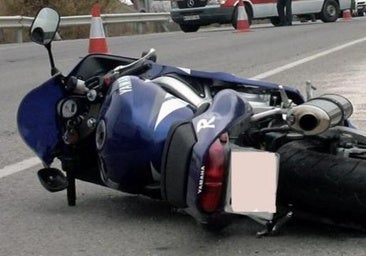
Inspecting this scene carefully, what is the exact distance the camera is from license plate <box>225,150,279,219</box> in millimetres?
3420

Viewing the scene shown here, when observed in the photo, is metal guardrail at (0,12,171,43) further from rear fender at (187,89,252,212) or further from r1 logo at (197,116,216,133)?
r1 logo at (197,116,216,133)

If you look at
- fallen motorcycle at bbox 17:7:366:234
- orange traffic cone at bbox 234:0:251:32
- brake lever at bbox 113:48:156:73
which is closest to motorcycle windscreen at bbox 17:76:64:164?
fallen motorcycle at bbox 17:7:366:234

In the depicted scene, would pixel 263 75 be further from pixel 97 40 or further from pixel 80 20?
pixel 80 20

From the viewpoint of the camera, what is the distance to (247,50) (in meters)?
15.1

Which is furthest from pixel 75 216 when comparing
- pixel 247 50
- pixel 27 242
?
pixel 247 50

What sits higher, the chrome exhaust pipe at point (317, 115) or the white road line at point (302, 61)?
the chrome exhaust pipe at point (317, 115)

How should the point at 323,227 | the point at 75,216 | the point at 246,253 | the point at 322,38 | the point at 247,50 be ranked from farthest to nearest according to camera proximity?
the point at 322,38, the point at 247,50, the point at 75,216, the point at 323,227, the point at 246,253

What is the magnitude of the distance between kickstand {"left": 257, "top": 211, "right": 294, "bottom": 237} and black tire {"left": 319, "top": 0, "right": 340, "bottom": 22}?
22.2 m

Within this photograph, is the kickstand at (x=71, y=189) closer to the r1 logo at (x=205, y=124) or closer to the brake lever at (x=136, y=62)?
the brake lever at (x=136, y=62)

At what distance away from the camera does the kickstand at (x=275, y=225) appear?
3.81 m

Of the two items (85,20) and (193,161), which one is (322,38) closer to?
(85,20)

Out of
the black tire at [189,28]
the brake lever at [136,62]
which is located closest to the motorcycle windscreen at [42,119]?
the brake lever at [136,62]

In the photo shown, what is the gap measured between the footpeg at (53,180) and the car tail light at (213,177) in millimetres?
1291

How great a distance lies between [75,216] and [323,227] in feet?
4.11
